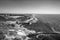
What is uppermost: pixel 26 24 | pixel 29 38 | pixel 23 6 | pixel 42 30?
pixel 23 6

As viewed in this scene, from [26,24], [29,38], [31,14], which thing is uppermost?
[31,14]

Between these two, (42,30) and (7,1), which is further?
(7,1)

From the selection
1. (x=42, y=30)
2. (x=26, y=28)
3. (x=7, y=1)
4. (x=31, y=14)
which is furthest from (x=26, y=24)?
(x=7, y=1)

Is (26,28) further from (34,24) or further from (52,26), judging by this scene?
(52,26)

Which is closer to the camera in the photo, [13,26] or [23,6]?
[13,26]

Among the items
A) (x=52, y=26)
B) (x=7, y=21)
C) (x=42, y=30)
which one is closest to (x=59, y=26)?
(x=52, y=26)

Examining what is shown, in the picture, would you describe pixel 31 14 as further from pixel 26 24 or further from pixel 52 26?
pixel 52 26

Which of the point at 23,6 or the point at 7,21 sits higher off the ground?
the point at 23,6

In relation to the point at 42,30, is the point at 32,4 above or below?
above
